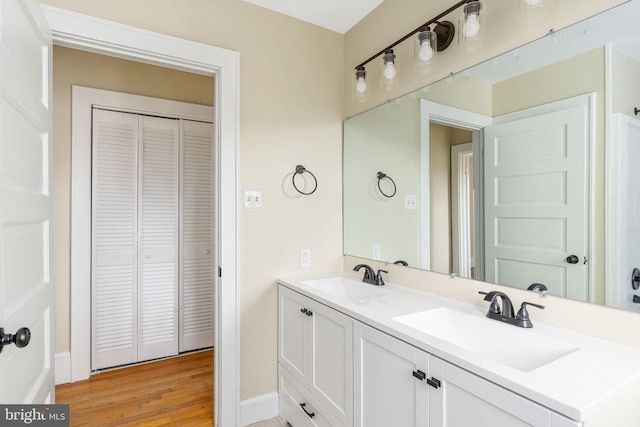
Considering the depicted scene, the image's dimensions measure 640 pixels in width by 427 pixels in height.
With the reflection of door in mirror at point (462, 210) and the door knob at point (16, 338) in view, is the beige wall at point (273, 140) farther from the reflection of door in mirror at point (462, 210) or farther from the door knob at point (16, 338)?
the door knob at point (16, 338)

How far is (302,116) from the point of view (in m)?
2.21

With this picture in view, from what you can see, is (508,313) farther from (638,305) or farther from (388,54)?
(388,54)

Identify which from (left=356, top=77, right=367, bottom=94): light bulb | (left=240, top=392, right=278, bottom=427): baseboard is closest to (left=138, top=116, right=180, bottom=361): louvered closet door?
(left=240, top=392, right=278, bottom=427): baseboard

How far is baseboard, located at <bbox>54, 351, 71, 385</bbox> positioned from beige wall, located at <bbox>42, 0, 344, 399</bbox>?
1.48 metres

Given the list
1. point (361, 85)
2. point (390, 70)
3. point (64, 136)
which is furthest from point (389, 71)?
point (64, 136)

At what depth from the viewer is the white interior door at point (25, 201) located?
3.11 feet

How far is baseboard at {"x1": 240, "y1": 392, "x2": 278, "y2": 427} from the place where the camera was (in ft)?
6.54

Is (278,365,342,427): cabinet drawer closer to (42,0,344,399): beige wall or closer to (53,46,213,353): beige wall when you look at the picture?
(42,0,344,399): beige wall

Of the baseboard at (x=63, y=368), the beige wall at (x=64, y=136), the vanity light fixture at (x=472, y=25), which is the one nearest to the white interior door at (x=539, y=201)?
the vanity light fixture at (x=472, y=25)

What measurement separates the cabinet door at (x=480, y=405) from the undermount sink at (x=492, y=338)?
257 millimetres

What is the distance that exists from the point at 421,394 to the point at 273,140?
1.58m

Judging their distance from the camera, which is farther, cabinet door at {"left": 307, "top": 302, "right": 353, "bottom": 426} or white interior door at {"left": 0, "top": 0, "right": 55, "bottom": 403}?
cabinet door at {"left": 307, "top": 302, "right": 353, "bottom": 426}

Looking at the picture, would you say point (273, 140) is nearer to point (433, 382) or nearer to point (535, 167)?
point (535, 167)

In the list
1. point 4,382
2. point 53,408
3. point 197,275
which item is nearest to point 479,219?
point 4,382
